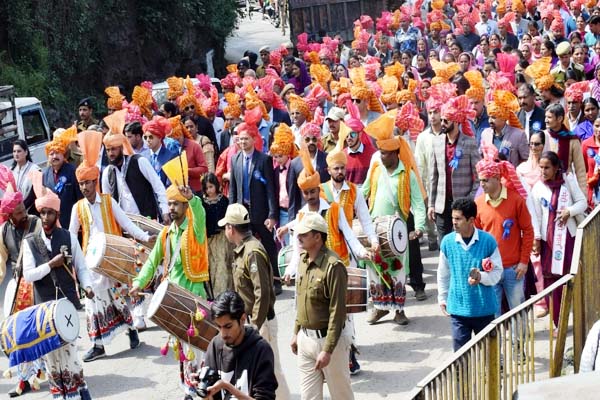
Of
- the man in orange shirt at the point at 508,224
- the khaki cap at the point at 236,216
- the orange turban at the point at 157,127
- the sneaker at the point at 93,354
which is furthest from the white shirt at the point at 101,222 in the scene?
the man in orange shirt at the point at 508,224

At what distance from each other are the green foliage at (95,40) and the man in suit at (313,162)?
11.0 m

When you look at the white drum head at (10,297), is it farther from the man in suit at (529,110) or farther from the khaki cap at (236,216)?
the man in suit at (529,110)

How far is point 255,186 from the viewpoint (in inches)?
477

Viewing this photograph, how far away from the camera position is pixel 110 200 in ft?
36.0

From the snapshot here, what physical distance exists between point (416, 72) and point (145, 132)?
7099 mm

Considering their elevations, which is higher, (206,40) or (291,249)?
(206,40)

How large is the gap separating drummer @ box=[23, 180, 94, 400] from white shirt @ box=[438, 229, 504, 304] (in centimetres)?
314

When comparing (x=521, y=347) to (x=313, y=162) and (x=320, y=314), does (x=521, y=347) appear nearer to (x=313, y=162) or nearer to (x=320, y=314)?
(x=320, y=314)

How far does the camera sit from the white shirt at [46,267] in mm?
9578

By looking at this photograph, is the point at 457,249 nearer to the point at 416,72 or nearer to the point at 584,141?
the point at 584,141

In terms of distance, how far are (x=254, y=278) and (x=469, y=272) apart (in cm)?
164

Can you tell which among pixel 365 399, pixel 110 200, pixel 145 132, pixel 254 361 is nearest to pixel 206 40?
pixel 145 132

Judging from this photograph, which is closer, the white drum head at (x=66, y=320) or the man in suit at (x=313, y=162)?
the white drum head at (x=66, y=320)

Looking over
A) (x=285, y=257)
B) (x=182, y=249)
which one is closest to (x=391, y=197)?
(x=285, y=257)
